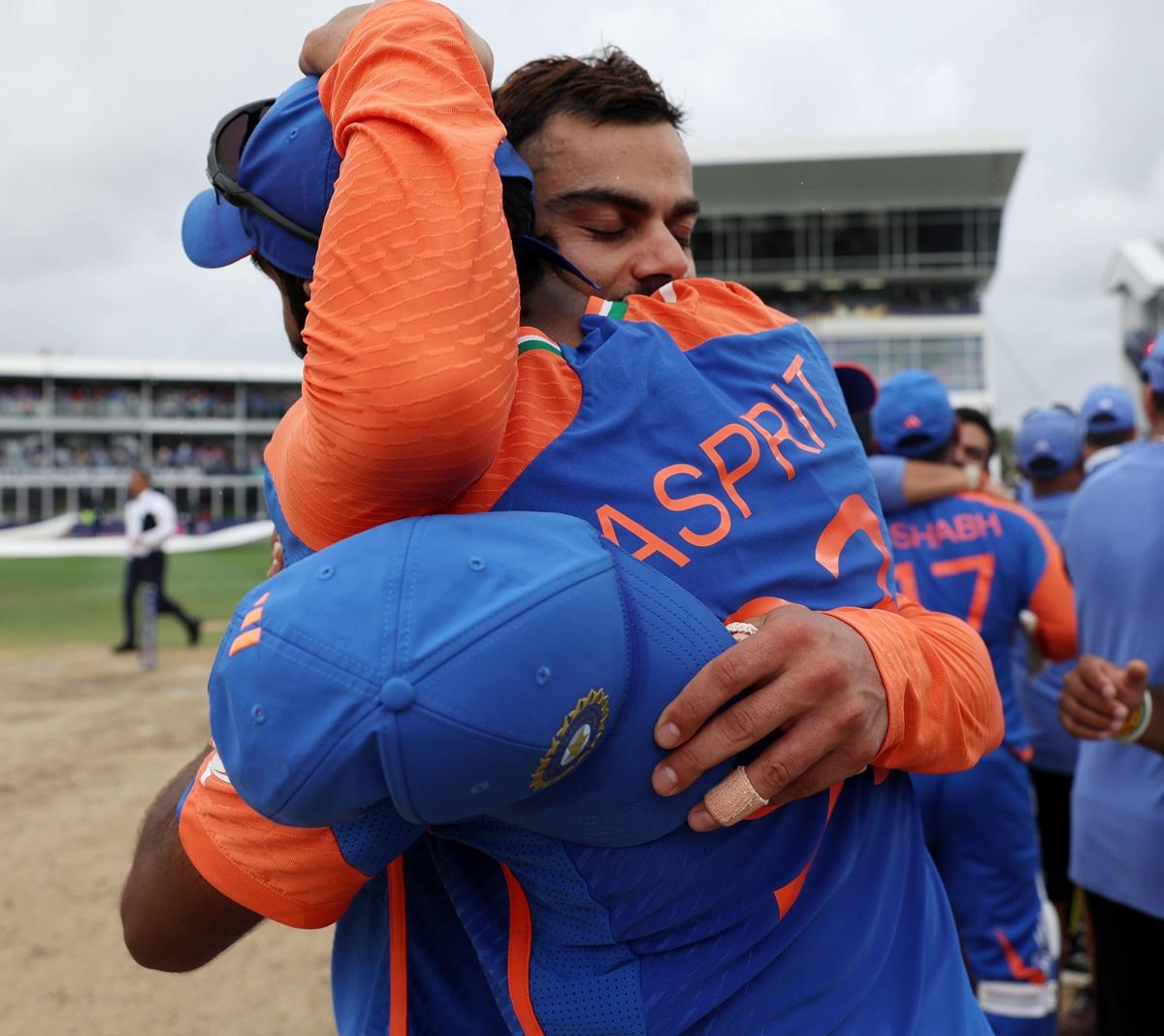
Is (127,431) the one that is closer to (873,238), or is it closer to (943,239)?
(873,238)

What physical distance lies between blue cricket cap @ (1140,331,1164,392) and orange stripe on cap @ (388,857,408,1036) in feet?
7.71

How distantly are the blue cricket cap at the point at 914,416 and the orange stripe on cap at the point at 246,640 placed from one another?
121 inches

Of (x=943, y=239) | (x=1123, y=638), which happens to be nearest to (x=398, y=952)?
(x=1123, y=638)

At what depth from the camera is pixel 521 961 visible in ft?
3.34

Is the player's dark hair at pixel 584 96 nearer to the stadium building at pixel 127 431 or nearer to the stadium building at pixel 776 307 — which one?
the stadium building at pixel 776 307

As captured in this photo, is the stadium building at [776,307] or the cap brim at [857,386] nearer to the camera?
the cap brim at [857,386]

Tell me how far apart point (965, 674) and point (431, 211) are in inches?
30.5

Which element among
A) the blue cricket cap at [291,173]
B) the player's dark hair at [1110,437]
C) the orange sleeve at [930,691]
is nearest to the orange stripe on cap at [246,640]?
the blue cricket cap at [291,173]

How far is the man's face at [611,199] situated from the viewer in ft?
4.26

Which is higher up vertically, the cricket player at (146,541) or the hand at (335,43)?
the hand at (335,43)

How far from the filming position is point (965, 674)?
1139 millimetres

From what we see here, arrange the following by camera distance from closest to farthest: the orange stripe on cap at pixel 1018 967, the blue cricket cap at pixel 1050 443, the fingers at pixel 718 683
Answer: the fingers at pixel 718 683
the orange stripe on cap at pixel 1018 967
the blue cricket cap at pixel 1050 443

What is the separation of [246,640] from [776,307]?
37.7 metres

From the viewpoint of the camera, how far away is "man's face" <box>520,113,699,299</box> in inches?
51.1
